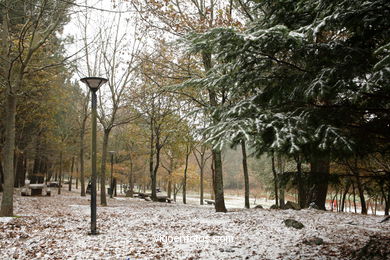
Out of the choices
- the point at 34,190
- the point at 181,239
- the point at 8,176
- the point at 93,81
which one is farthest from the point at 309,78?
the point at 34,190

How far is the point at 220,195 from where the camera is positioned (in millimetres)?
10984

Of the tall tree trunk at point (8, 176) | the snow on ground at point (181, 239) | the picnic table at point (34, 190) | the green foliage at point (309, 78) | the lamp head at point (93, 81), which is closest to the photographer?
the green foliage at point (309, 78)

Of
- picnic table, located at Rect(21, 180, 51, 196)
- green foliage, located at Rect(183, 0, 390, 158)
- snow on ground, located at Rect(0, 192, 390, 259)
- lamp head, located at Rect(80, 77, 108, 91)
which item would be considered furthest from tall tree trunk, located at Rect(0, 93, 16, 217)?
picnic table, located at Rect(21, 180, 51, 196)

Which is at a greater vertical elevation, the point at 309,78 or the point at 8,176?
the point at 309,78

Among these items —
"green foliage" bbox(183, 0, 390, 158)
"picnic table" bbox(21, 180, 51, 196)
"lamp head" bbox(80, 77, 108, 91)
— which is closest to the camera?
"green foliage" bbox(183, 0, 390, 158)

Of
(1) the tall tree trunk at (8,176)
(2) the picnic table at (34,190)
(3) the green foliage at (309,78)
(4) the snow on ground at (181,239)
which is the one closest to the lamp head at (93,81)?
(1) the tall tree trunk at (8,176)

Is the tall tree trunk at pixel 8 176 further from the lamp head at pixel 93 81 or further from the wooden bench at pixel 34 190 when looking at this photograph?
the wooden bench at pixel 34 190

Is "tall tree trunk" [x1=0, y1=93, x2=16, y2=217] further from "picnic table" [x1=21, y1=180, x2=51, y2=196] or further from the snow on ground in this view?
"picnic table" [x1=21, y1=180, x2=51, y2=196]

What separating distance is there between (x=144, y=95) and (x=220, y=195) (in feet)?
28.5

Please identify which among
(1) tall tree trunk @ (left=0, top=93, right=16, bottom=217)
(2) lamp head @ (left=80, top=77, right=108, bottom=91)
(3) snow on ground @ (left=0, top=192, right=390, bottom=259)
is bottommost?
(3) snow on ground @ (left=0, top=192, right=390, bottom=259)

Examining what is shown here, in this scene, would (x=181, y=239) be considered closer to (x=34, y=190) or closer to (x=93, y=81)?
(x=93, y=81)

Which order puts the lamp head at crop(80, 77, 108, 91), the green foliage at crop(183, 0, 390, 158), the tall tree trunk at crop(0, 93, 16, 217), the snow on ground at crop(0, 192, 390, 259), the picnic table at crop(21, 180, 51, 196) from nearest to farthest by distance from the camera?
the green foliage at crop(183, 0, 390, 158) < the snow on ground at crop(0, 192, 390, 259) < the lamp head at crop(80, 77, 108, 91) < the tall tree trunk at crop(0, 93, 16, 217) < the picnic table at crop(21, 180, 51, 196)

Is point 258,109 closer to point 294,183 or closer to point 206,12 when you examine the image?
point 294,183

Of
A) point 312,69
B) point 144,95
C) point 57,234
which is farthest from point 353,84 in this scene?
point 144,95
